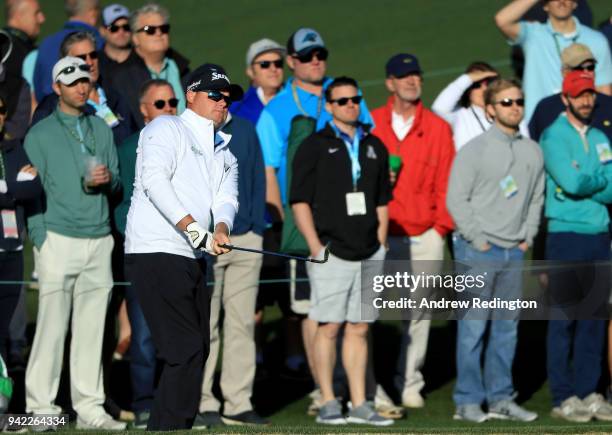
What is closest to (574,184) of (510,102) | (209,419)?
(510,102)

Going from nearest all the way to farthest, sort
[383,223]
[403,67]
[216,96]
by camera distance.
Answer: [216,96]
[383,223]
[403,67]

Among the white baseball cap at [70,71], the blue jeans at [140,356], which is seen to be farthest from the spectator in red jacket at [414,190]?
the white baseball cap at [70,71]

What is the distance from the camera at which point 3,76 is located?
11.0 meters

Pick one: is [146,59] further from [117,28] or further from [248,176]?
[248,176]

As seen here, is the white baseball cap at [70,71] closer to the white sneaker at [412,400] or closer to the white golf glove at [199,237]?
the white golf glove at [199,237]

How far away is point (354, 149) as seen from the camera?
10062mm

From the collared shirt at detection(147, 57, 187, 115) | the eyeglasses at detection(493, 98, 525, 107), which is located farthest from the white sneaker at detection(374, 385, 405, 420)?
the collared shirt at detection(147, 57, 187, 115)

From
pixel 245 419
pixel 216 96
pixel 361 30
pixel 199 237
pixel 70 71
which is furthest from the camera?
pixel 361 30

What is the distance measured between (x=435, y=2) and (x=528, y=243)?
895 centimetres

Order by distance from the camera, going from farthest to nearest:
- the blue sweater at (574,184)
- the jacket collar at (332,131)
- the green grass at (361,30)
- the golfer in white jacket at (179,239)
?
the green grass at (361,30), the blue sweater at (574,184), the jacket collar at (332,131), the golfer in white jacket at (179,239)

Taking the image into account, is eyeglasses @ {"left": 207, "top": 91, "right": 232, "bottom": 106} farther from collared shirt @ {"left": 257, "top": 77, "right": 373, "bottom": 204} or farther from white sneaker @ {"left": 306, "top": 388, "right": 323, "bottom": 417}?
white sneaker @ {"left": 306, "top": 388, "right": 323, "bottom": 417}

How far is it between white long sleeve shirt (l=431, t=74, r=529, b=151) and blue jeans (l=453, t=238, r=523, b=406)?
4.08 feet

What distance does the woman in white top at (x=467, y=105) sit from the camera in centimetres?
1145

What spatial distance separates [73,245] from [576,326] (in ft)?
12.2
